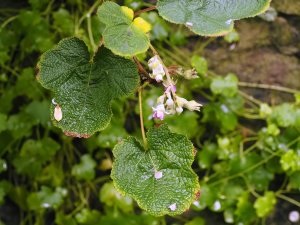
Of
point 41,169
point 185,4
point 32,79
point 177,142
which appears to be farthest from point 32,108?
point 185,4

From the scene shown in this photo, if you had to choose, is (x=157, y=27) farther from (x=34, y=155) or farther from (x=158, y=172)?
(x=158, y=172)

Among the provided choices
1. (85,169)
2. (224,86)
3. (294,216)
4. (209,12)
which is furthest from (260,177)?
(209,12)

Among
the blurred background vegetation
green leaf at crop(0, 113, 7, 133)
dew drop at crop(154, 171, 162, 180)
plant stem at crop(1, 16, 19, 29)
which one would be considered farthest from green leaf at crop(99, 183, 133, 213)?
dew drop at crop(154, 171, 162, 180)

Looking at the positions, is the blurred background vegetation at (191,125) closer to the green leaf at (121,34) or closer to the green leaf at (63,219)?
the green leaf at (63,219)

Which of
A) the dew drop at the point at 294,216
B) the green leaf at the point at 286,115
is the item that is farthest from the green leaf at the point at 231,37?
the dew drop at the point at 294,216

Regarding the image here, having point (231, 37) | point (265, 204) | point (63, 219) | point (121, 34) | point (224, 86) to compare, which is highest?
point (121, 34)

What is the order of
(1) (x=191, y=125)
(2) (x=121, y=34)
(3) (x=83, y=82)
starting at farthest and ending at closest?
1. (1) (x=191, y=125)
2. (3) (x=83, y=82)
3. (2) (x=121, y=34)

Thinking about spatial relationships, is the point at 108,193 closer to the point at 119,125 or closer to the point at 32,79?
the point at 119,125
